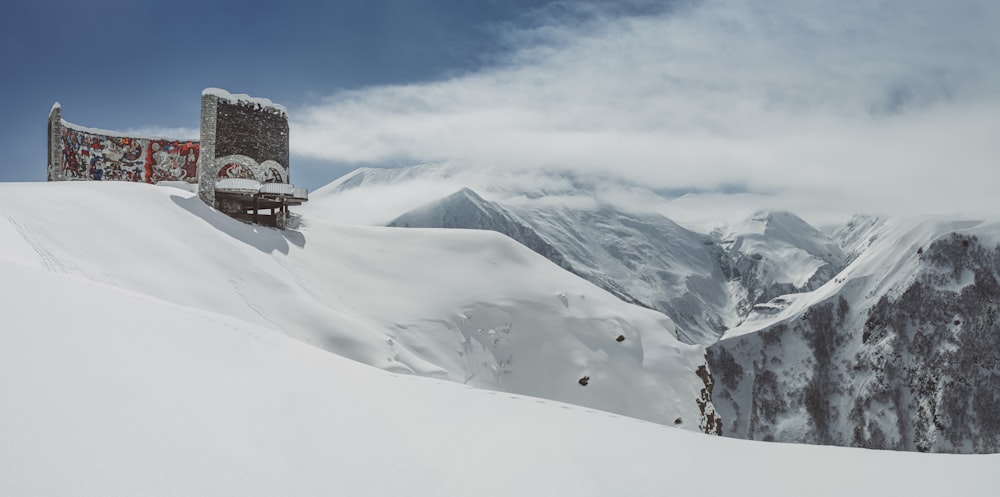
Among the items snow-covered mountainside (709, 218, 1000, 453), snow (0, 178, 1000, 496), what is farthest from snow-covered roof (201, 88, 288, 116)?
snow-covered mountainside (709, 218, 1000, 453)

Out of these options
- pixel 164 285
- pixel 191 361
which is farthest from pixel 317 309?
pixel 191 361

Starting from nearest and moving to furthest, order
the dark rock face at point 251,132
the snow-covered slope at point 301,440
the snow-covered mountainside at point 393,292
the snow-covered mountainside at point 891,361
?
1. the snow-covered slope at point 301,440
2. the snow-covered mountainside at point 393,292
3. the dark rock face at point 251,132
4. the snow-covered mountainside at point 891,361

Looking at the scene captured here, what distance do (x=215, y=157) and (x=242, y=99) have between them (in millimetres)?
3882

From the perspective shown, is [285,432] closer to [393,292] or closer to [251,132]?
[393,292]

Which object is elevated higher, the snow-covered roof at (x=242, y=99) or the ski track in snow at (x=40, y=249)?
the snow-covered roof at (x=242, y=99)

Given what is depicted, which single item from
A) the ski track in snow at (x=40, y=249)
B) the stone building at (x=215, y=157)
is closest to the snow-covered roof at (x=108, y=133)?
the stone building at (x=215, y=157)

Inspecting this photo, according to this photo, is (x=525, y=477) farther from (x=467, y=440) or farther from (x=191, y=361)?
(x=191, y=361)

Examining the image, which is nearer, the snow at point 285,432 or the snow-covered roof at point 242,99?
the snow at point 285,432

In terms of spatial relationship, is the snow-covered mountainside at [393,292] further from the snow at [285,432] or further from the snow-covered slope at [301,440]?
the snow-covered slope at [301,440]

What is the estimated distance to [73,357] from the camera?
593 cm

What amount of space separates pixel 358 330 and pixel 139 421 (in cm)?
1933

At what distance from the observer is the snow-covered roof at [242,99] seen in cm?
3641

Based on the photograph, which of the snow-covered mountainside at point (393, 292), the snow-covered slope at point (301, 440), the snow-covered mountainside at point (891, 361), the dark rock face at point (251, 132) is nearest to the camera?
the snow-covered slope at point (301, 440)

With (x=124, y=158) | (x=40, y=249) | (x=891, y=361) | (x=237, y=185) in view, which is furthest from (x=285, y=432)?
(x=891, y=361)
